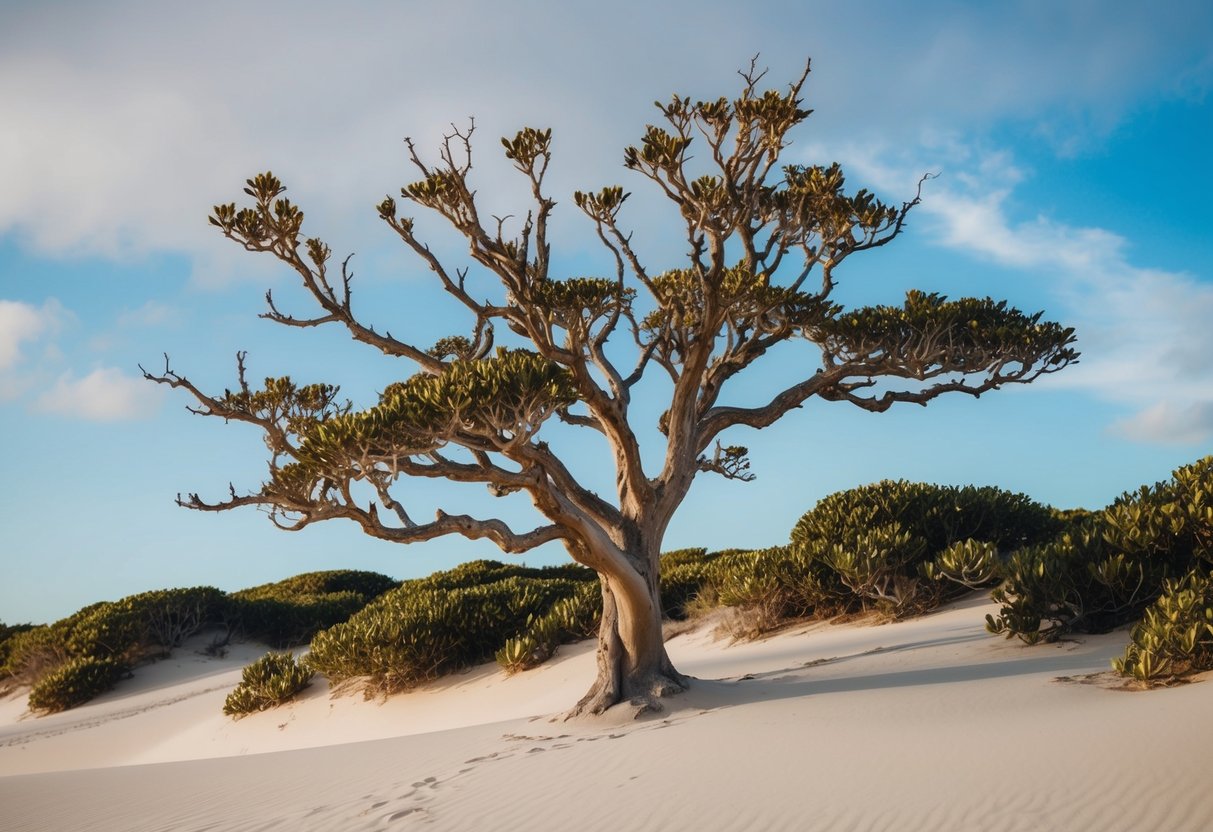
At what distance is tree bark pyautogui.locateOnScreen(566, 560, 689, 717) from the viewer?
424 inches

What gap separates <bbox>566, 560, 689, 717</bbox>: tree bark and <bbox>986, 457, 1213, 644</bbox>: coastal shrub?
4563 millimetres

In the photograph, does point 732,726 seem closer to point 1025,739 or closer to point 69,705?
point 1025,739

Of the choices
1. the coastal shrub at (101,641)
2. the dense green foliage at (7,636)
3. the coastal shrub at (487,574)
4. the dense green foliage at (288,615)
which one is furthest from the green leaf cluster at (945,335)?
the dense green foliage at (7,636)

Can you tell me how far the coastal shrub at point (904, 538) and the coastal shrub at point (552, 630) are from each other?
4012 mm

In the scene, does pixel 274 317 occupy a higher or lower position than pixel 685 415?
higher

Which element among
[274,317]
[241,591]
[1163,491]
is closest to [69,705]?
[241,591]

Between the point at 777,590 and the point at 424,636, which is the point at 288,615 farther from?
the point at 777,590

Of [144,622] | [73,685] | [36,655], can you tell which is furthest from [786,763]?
[36,655]

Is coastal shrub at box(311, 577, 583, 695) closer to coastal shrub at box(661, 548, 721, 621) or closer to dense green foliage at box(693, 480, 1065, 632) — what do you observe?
coastal shrub at box(661, 548, 721, 621)

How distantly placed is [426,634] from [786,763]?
1004 centimetres

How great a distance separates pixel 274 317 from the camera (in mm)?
12609

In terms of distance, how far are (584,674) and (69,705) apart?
14565 millimetres

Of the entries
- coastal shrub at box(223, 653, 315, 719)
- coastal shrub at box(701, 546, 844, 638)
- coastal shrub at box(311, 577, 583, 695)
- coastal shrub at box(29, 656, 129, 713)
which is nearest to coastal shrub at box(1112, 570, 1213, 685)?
coastal shrub at box(701, 546, 844, 638)

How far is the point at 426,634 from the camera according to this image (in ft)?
53.3
